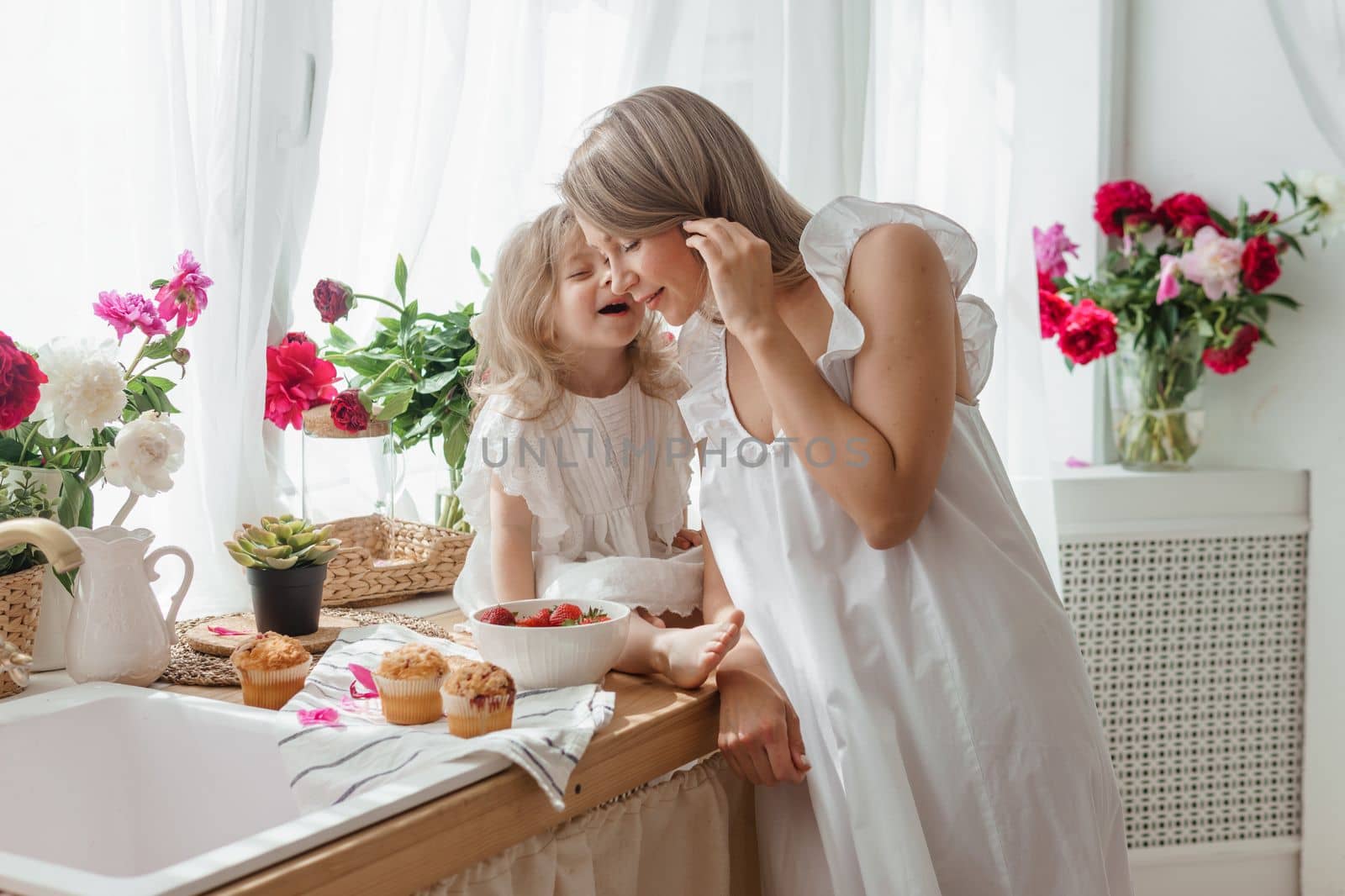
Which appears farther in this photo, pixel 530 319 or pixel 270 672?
pixel 530 319

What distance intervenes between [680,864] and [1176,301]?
1.91 metres

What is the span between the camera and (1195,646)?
8.92ft

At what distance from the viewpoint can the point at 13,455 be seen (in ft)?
4.60

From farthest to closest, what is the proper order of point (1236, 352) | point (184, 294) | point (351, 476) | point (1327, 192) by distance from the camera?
point (1236, 352)
point (1327, 192)
point (351, 476)
point (184, 294)

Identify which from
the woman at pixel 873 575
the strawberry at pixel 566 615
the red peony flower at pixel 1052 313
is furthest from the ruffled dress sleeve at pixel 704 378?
the red peony flower at pixel 1052 313

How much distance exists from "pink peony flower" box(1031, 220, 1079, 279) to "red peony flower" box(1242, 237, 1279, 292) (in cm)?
36

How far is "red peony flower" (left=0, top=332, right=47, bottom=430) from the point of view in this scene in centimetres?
126

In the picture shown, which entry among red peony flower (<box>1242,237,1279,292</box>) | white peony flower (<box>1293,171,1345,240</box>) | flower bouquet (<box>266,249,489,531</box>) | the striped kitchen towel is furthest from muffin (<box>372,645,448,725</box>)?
white peony flower (<box>1293,171,1345,240</box>)

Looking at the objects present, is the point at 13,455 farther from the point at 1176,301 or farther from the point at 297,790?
the point at 1176,301

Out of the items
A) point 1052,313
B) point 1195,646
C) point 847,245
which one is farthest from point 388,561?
point 1195,646

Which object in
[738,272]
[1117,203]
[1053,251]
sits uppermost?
[1117,203]

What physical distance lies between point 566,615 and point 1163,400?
6.32 ft

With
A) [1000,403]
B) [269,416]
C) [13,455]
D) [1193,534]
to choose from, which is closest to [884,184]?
[1000,403]

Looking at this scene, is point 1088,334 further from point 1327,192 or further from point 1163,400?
point 1327,192
